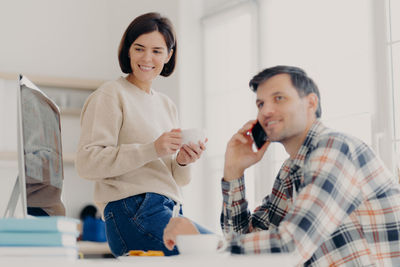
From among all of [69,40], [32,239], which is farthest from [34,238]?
[69,40]

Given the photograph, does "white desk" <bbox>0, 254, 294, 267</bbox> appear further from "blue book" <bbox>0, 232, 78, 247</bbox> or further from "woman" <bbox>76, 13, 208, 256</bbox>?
"woman" <bbox>76, 13, 208, 256</bbox>

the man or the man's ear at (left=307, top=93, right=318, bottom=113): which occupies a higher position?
the man's ear at (left=307, top=93, right=318, bottom=113)

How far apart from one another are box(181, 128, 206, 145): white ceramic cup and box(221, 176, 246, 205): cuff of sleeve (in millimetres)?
223

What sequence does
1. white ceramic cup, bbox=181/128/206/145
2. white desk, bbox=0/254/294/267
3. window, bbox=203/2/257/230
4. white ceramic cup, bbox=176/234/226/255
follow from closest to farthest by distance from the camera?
1. white desk, bbox=0/254/294/267
2. white ceramic cup, bbox=176/234/226/255
3. white ceramic cup, bbox=181/128/206/145
4. window, bbox=203/2/257/230

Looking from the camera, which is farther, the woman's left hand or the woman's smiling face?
the woman's smiling face

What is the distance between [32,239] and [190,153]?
3.15ft

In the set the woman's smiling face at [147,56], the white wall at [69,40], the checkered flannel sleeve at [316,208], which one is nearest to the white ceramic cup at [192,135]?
the woman's smiling face at [147,56]

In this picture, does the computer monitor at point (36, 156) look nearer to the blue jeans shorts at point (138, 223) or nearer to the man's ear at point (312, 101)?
the blue jeans shorts at point (138, 223)

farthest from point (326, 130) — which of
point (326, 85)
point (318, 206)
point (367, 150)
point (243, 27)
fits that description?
point (243, 27)

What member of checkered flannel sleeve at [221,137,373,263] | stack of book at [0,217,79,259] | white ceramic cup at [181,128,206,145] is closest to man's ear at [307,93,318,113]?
checkered flannel sleeve at [221,137,373,263]

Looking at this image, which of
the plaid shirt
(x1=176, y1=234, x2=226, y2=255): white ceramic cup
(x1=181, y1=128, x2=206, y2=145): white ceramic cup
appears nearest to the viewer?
(x1=176, y1=234, x2=226, y2=255): white ceramic cup

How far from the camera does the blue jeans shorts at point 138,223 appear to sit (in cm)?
189

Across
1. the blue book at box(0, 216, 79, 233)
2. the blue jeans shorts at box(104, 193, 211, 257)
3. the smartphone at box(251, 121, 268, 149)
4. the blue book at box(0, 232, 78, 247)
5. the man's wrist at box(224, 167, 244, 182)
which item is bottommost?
the blue jeans shorts at box(104, 193, 211, 257)

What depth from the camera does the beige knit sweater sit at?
1864 millimetres
